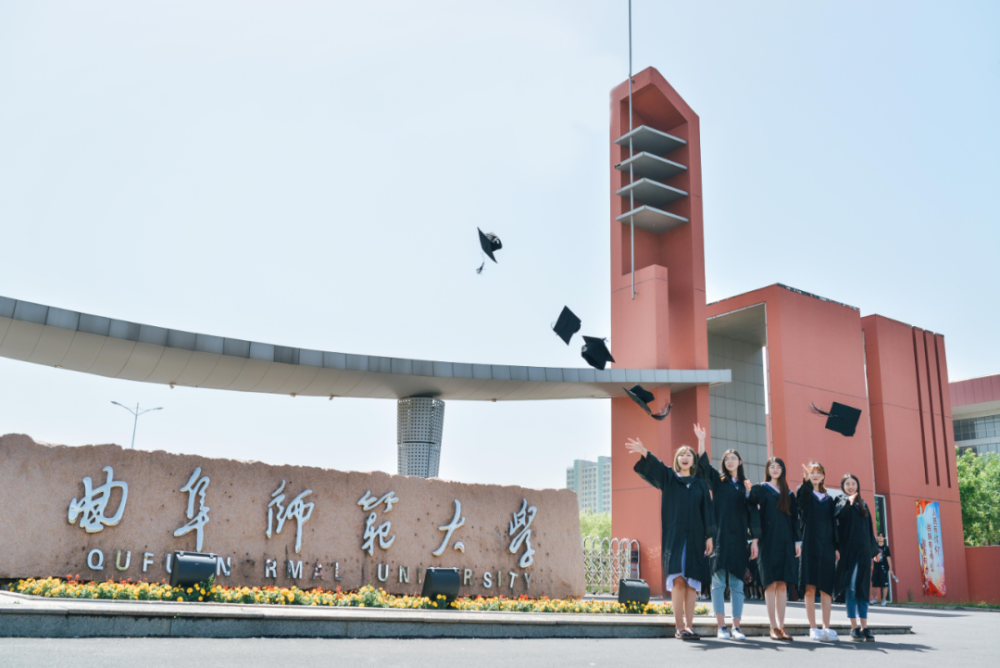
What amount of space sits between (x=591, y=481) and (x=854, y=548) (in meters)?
179

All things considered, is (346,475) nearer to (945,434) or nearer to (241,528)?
(241,528)

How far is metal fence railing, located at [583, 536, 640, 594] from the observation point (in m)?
17.2

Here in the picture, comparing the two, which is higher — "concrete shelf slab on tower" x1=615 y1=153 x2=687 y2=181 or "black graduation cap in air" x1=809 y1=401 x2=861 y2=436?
"concrete shelf slab on tower" x1=615 y1=153 x2=687 y2=181

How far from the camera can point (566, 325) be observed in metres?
13.8

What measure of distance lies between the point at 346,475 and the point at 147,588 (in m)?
3.50

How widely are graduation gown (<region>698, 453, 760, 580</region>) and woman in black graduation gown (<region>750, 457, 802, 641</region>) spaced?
193mm

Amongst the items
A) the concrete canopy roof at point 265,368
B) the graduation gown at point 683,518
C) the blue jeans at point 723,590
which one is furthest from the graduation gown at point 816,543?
the concrete canopy roof at point 265,368

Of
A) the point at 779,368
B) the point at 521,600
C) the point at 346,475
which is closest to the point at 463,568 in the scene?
the point at 521,600

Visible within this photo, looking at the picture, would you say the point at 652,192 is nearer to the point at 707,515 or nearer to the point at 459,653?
the point at 707,515

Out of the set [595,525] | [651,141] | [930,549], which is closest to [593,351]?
[651,141]

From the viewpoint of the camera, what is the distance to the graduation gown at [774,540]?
8039mm

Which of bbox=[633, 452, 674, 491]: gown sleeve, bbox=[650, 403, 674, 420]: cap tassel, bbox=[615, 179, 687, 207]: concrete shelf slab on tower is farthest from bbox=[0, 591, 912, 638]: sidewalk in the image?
bbox=[615, 179, 687, 207]: concrete shelf slab on tower

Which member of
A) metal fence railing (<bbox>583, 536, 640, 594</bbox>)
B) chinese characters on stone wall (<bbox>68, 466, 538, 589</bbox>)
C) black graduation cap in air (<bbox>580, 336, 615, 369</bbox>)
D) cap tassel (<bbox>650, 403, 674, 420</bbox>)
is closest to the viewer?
chinese characters on stone wall (<bbox>68, 466, 538, 589</bbox>)

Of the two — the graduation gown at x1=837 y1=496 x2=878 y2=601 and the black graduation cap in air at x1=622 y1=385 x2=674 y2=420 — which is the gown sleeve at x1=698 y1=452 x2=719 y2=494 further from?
the black graduation cap in air at x1=622 y1=385 x2=674 y2=420
